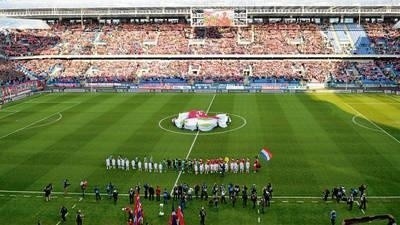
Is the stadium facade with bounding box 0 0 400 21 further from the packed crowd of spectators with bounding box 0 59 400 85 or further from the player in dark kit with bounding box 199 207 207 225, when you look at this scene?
the player in dark kit with bounding box 199 207 207 225

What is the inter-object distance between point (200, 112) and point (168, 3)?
4722cm

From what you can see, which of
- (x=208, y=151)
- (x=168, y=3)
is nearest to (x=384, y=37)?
(x=168, y=3)

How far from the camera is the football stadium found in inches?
1123

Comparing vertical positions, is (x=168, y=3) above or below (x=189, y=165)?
above

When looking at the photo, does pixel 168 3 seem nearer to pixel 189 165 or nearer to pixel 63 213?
pixel 189 165

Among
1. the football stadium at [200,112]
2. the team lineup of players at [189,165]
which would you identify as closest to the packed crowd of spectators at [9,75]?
the football stadium at [200,112]

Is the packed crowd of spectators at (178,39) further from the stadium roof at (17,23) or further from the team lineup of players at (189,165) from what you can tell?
the team lineup of players at (189,165)

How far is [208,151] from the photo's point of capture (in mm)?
38312

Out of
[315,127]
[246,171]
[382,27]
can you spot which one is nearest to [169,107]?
[315,127]

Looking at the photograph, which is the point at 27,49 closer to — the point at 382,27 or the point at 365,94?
the point at 365,94

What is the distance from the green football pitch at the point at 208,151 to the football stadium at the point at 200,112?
0.15 metres

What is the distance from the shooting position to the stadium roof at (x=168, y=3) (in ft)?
286

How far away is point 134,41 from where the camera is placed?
87.7m

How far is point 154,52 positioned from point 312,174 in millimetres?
55706
